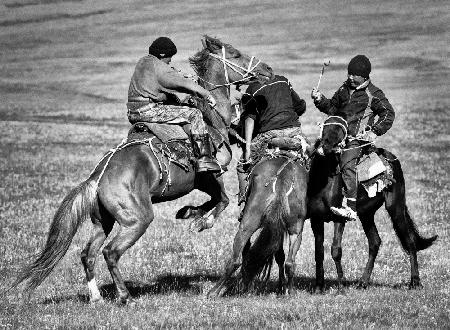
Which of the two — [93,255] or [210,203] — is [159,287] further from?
[93,255]

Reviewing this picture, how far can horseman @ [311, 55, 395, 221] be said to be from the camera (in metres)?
12.5

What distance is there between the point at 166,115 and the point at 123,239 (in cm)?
202

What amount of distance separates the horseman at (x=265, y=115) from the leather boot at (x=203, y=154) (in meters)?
0.56

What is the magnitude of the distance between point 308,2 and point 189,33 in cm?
2118

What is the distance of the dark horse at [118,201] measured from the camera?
37.0ft

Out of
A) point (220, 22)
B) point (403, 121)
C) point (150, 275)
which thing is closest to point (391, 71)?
point (403, 121)

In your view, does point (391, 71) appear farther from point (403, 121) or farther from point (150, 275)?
point (150, 275)

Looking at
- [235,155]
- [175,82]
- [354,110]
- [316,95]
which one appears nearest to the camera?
[175,82]

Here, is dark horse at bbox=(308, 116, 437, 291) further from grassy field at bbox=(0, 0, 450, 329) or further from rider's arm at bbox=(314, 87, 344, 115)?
rider's arm at bbox=(314, 87, 344, 115)

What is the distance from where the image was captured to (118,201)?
11.3 meters

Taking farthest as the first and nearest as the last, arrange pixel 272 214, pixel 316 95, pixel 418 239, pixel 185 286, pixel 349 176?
pixel 418 239 < pixel 185 286 < pixel 316 95 < pixel 349 176 < pixel 272 214

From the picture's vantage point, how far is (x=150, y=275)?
1405 centimetres

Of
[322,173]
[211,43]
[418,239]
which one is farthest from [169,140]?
[418,239]

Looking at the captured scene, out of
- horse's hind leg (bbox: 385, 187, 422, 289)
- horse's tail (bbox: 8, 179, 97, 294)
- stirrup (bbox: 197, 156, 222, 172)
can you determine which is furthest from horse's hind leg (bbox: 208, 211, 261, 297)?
horse's hind leg (bbox: 385, 187, 422, 289)
